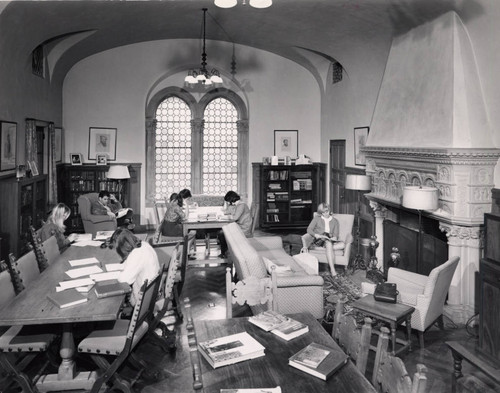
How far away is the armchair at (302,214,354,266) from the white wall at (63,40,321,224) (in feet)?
14.5

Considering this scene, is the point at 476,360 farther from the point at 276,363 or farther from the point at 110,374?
the point at 110,374

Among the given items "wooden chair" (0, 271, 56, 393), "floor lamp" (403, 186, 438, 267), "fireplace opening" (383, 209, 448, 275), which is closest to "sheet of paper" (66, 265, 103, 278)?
"wooden chair" (0, 271, 56, 393)

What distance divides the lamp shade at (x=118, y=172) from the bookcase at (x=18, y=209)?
2.23m

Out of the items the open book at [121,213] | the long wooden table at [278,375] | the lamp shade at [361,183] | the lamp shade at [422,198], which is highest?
the lamp shade at [361,183]

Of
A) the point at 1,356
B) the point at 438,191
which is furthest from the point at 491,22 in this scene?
the point at 1,356

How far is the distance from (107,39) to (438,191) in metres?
7.53

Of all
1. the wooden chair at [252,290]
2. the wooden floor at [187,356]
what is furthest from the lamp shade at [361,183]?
the wooden chair at [252,290]

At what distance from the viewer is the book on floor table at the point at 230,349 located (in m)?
2.82

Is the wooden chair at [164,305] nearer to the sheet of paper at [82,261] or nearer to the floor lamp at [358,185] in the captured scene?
the sheet of paper at [82,261]

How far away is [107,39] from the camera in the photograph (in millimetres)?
10102

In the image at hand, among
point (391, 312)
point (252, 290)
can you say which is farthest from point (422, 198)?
point (252, 290)

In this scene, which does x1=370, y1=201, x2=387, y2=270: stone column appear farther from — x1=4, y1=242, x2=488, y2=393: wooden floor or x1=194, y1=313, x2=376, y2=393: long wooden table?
x1=194, y1=313, x2=376, y2=393: long wooden table

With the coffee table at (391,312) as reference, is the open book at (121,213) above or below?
above

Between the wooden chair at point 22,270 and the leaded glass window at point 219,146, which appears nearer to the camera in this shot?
the wooden chair at point 22,270
